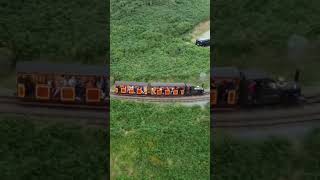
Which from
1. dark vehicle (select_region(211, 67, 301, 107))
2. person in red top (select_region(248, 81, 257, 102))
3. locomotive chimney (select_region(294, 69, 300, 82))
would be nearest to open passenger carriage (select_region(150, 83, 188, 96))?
dark vehicle (select_region(211, 67, 301, 107))

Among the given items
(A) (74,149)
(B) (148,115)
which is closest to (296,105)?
(B) (148,115)

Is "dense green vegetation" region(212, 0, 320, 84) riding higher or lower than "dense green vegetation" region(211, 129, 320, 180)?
higher

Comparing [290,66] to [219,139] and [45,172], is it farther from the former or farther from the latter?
[45,172]

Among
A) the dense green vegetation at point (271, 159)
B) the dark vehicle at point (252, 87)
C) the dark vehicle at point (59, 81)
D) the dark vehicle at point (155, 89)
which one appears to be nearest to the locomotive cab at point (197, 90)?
the dark vehicle at point (155, 89)

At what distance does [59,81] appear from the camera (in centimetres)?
543

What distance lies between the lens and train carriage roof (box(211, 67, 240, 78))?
5.38 m

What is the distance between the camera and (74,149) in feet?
17.6

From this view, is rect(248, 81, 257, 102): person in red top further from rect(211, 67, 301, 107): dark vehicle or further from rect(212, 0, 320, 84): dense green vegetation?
rect(212, 0, 320, 84): dense green vegetation

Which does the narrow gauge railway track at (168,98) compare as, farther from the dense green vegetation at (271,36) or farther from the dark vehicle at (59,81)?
the dense green vegetation at (271,36)

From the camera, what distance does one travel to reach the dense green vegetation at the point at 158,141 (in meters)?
5.43

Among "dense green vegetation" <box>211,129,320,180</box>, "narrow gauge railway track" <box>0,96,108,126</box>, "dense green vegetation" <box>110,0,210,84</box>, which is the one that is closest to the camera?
"dense green vegetation" <box>211,129,320,180</box>

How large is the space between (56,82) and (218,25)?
5.96 feet

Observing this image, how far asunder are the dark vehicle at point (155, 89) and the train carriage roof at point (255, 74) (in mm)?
492

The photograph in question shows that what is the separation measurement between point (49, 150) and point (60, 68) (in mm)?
862
